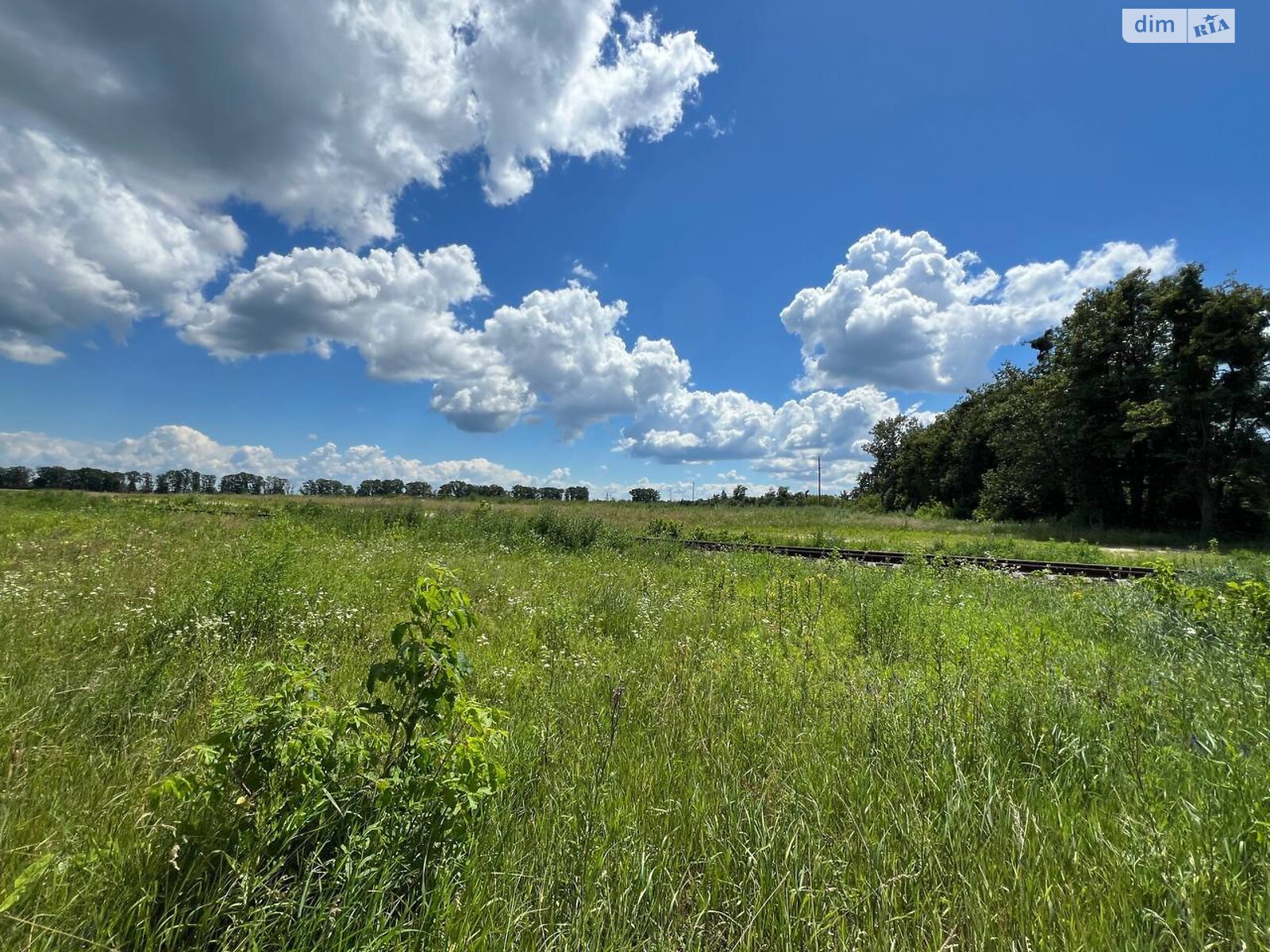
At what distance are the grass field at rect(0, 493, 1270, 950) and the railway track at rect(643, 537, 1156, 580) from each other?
5.79 metres

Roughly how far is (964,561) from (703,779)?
11457mm

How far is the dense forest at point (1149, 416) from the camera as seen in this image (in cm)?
2359

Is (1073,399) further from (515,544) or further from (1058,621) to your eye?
(515,544)

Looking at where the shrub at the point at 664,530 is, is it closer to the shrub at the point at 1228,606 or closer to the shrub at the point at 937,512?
the shrub at the point at 1228,606

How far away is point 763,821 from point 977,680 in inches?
116

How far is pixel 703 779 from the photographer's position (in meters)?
3.01

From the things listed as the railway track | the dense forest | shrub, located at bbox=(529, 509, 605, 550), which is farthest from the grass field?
the dense forest

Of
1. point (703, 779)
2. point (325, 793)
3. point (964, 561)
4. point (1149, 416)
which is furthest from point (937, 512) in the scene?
point (325, 793)

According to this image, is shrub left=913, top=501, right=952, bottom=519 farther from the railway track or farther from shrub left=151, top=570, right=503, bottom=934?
shrub left=151, top=570, right=503, bottom=934

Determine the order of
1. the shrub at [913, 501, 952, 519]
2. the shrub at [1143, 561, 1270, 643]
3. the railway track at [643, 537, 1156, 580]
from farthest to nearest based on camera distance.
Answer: the shrub at [913, 501, 952, 519], the railway track at [643, 537, 1156, 580], the shrub at [1143, 561, 1270, 643]

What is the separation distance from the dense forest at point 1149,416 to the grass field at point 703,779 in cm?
2749

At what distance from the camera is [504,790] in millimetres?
2807

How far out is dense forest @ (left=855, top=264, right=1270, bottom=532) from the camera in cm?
2359

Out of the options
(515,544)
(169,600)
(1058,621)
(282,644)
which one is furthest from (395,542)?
(1058,621)
